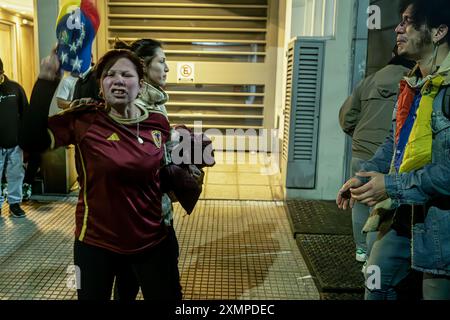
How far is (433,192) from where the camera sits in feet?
5.98

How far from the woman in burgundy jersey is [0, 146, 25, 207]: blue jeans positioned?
123 inches

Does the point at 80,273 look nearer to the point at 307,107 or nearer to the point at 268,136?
the point at 307,107

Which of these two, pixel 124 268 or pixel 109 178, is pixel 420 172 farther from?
pixel 124 268

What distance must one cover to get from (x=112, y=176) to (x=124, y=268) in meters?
0.57

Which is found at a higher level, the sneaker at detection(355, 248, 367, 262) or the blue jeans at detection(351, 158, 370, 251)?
the blue jeans at detection(351, 158, 370, 251)

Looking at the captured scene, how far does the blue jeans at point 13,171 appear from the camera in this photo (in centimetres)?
462

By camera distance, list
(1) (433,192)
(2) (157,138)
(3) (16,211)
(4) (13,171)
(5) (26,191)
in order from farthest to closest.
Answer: (5) (26,191)
(4) (13,171)
(3) (16,211)
(2) (157,138)
(1) (433,192)

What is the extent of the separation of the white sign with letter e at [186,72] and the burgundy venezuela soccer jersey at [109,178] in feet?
19.0

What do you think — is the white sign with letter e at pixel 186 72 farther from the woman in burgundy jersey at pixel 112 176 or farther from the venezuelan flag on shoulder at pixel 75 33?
the woman in burgundy jersey at pixel 112 176

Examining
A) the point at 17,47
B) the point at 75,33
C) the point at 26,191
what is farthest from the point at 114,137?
the point at 17,47

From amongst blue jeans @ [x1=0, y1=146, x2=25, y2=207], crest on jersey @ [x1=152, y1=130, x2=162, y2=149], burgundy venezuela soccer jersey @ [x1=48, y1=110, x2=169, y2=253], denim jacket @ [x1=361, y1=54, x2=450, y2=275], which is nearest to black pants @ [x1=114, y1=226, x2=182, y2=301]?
burgundy venezuela soccer jersey @ [x1=48, y1=110, x2=169, y2=253]

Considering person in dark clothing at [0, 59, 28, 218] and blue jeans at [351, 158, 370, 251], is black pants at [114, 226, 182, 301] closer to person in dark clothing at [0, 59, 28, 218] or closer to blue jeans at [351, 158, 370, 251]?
blue jeans at [351, 158, 370, 251]

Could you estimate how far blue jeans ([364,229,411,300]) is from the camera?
2.12m

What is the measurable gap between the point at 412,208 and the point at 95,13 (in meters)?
1.87
